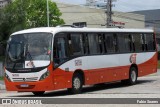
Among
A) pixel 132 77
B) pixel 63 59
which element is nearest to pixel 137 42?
pixel 132 77

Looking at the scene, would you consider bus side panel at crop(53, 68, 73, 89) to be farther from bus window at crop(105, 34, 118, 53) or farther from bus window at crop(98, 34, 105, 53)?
bus window at crop(105, 34, 118, 53)

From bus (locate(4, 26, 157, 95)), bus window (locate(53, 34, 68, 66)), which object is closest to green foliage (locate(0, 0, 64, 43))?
bus (locate(4, 26, 157, 95))

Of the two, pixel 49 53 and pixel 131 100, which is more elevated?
pixel 49 53

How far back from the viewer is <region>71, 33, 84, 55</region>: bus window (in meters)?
20.9

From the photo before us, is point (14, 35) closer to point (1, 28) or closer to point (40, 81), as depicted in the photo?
point (40, 81)

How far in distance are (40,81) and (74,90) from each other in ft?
6.46

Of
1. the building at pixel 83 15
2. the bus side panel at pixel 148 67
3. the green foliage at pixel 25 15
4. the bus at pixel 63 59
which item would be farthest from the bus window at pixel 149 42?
the building at pixel 83 15

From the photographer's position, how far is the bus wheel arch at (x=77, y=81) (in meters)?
20.6

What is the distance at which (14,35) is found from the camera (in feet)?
67.3

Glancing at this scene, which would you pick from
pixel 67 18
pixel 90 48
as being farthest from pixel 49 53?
pixel 67 18

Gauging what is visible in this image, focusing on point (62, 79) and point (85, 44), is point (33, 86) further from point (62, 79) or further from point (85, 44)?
point (85, 44)

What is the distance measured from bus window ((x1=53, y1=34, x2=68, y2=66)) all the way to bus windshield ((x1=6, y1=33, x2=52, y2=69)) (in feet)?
1.17

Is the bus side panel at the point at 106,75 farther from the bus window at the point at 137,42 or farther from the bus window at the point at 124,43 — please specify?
the bus window at the point at 137,42

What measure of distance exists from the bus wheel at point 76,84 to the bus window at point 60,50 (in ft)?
3.76
